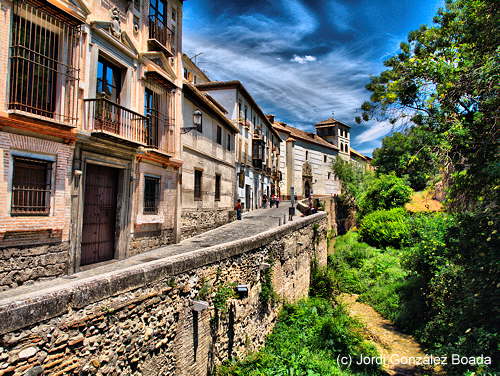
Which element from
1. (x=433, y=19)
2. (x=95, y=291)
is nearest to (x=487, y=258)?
(x=95, y=291)

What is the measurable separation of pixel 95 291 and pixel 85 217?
18.1ft

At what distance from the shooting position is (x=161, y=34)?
11.1 m

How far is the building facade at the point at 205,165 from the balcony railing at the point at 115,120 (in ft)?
8.91

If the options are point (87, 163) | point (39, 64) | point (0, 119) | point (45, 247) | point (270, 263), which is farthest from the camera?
point (270, 263)

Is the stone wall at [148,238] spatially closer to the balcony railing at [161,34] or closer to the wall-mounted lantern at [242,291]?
the wall-mounted lantern at [242,291]

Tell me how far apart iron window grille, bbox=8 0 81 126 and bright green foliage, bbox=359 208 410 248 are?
20070mm

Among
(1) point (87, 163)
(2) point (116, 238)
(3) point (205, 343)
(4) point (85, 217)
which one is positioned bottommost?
(3) point (205, 343)

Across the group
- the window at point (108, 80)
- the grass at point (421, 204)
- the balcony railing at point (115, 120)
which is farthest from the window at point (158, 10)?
the grass at point (421, 204)

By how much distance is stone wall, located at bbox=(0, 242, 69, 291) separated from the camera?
625 centimetres

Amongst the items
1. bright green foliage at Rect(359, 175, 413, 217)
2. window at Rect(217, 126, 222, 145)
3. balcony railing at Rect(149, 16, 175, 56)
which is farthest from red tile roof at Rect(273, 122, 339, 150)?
balcony railing at Rect(149, 16, 175, 56)

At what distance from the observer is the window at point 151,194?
10.6m

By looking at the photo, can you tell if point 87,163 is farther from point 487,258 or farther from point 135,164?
point 487,258

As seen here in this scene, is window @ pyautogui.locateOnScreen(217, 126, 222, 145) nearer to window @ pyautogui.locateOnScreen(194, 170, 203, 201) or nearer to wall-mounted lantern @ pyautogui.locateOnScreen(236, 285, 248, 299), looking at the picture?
window @ pyautogui.locateOnScreen(194, 170, 203, 201)

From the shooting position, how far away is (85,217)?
338 inches
